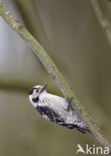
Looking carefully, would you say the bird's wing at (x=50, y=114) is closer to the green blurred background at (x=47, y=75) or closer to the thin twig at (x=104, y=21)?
the green blurred background at (x=47, y=75)

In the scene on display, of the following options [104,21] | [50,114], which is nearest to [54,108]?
[50,114]

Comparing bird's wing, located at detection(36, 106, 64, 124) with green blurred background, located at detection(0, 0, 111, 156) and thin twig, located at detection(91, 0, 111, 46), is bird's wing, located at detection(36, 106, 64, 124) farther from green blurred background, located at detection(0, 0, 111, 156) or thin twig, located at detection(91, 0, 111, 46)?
thin twig, located at detection(91, 0, 111, 46)

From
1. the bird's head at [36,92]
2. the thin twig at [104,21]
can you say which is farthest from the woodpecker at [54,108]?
the thin twig at [104,21]

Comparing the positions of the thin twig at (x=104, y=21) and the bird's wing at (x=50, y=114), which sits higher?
the thin twig at (x=104, y=21)

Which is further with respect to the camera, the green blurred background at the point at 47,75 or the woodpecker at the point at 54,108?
the green blurred background at the point at 47,75

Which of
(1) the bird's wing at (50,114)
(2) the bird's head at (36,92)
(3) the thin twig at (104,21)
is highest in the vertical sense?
(3) the thin twig at (104,21)

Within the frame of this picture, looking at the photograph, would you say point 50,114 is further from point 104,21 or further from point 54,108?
point 104,21

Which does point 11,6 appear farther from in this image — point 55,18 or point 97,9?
point 97,9
